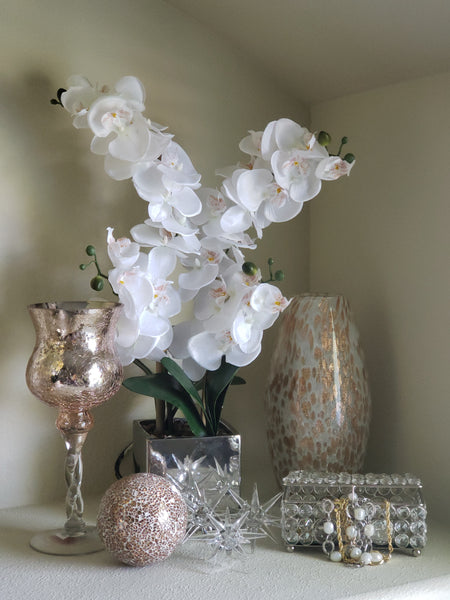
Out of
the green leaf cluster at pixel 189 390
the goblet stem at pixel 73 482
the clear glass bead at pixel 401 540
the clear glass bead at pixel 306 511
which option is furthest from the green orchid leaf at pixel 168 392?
the clear glass bead at pixel 401 540

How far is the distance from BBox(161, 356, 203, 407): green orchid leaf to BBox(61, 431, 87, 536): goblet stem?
0.14 m

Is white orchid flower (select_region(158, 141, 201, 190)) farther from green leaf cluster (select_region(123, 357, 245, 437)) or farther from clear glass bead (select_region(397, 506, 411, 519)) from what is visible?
clear glass bead (select_region(397, 506, 411, 519))

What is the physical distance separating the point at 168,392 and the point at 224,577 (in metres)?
0.28

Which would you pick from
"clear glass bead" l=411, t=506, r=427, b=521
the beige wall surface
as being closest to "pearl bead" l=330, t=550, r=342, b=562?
"clear glass bead" l=411, t=506, r=427, b=521

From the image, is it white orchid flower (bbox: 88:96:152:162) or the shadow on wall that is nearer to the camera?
white orchid flower (bbox: 88:96:152:162)

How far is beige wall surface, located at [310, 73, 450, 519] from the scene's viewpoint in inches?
42.1

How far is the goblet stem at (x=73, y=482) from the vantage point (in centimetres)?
97

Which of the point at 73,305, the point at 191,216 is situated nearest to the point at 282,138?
the point at 191,216

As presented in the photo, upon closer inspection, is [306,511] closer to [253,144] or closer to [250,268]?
[250,268]

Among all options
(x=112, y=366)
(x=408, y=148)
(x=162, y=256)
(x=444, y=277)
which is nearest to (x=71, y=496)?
(x=112, y=366)

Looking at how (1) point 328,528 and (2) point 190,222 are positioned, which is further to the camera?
(2) point 190,222

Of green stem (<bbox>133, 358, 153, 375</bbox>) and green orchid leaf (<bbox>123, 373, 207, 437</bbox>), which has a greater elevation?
green stem (<bbox>133, 358, 153, 375</bbox>)

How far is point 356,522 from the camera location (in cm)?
90

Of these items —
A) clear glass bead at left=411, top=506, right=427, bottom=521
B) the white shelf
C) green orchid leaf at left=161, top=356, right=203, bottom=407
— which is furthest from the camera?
green orchid leaf at left=161, top=356, right=203, bottom=407
